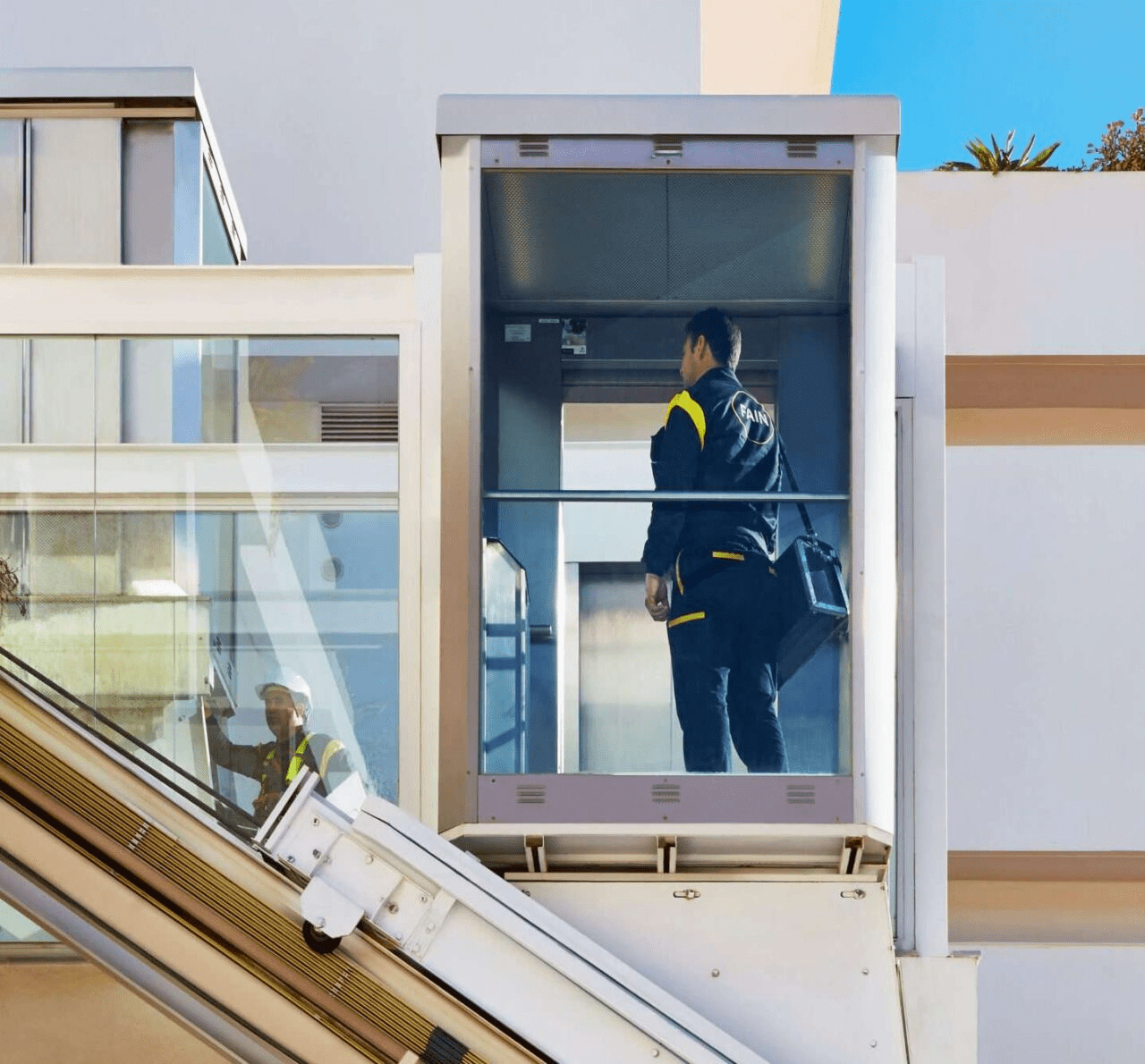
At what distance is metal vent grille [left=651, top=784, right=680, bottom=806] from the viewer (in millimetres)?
5547

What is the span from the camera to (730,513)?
225 inches

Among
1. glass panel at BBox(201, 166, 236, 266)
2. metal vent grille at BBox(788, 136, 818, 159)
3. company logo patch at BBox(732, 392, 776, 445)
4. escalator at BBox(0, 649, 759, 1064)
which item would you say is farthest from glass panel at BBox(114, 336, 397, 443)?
glass panel at BBox(201, 166, 236, 266)

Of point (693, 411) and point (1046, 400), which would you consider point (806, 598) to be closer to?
point (693, 411)

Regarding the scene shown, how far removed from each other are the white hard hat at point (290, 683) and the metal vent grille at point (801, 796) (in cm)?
188

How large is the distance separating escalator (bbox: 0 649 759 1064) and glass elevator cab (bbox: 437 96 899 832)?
761 millimetres

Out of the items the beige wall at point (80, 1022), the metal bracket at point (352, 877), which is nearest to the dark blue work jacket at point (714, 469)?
the metal bracket at point (352, 877)

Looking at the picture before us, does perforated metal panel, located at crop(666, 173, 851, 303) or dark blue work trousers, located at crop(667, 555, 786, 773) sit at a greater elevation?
perforated metal panel, located at crop(666, 173, 851, 303)

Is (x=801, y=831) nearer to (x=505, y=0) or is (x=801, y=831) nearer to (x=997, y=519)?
(x=997, y=519)

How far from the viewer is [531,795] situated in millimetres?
5582

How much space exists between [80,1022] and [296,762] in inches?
46.2

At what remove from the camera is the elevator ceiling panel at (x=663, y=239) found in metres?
5.77


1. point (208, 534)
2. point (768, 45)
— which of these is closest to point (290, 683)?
point (208, 534)

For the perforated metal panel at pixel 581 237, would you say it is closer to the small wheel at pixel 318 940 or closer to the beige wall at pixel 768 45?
the small wheel at pixel 318 940

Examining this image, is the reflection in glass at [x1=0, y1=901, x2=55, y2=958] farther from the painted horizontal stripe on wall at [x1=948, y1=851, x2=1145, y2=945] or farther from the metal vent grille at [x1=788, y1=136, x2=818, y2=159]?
the painted horizontal stripe on wall at [x1=948, y1=851, x2=1145, y2=945]
